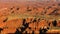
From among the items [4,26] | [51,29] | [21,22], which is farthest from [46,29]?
[4,26]

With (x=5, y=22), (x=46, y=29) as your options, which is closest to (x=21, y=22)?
(x=5, y=22)

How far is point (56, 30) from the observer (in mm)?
26219

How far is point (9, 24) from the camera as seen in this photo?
97.9 ft

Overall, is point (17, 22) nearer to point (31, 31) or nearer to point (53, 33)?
point (31, 31)

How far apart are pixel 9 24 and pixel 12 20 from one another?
85cm

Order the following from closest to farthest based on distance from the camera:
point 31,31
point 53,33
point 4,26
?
point 53,33, point 31,31, point 4,26

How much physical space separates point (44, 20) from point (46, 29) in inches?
85.8

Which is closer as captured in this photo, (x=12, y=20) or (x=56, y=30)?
(x=56, y=30)

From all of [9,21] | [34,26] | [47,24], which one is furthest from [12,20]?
[47,24]

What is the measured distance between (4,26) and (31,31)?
467cm

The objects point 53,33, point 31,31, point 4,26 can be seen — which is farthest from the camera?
point 4,26

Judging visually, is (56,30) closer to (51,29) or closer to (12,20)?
(51,29)

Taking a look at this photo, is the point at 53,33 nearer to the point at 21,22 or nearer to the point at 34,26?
the point at 34,26

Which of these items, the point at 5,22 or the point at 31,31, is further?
the point at 5,22
